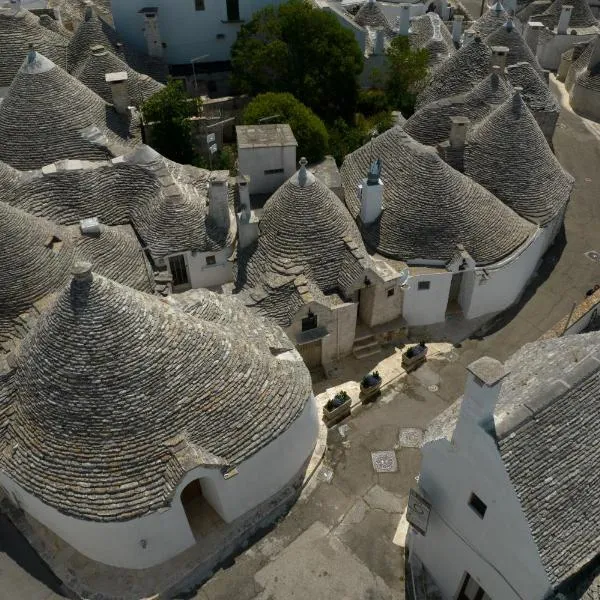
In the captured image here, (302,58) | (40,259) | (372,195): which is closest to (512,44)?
(302,58)

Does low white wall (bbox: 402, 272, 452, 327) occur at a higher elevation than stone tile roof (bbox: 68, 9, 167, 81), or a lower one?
lower

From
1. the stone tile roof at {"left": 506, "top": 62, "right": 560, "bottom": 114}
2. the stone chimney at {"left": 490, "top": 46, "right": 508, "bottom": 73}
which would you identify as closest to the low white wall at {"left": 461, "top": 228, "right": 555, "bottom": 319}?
the stone chimney at {"left": 490, "top": 46, "right": 508, "bottom": 73}

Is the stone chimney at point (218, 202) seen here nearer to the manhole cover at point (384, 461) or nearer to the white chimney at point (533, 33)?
the manhole cover at point (384, 461)

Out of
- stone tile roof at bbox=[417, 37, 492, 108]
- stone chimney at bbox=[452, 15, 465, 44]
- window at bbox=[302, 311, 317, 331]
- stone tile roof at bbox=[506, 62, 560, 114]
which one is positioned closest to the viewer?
window at bbox=[302, 311, 317, 331]

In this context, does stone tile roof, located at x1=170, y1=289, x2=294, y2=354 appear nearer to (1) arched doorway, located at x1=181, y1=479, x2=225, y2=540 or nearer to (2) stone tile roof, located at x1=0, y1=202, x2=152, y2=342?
(2) stone tile roof, located at x1=0, y1=202, x2=152, y2=342

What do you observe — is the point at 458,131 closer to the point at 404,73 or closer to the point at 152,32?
the point at 404,73

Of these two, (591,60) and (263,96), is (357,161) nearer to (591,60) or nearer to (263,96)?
(263,96)
